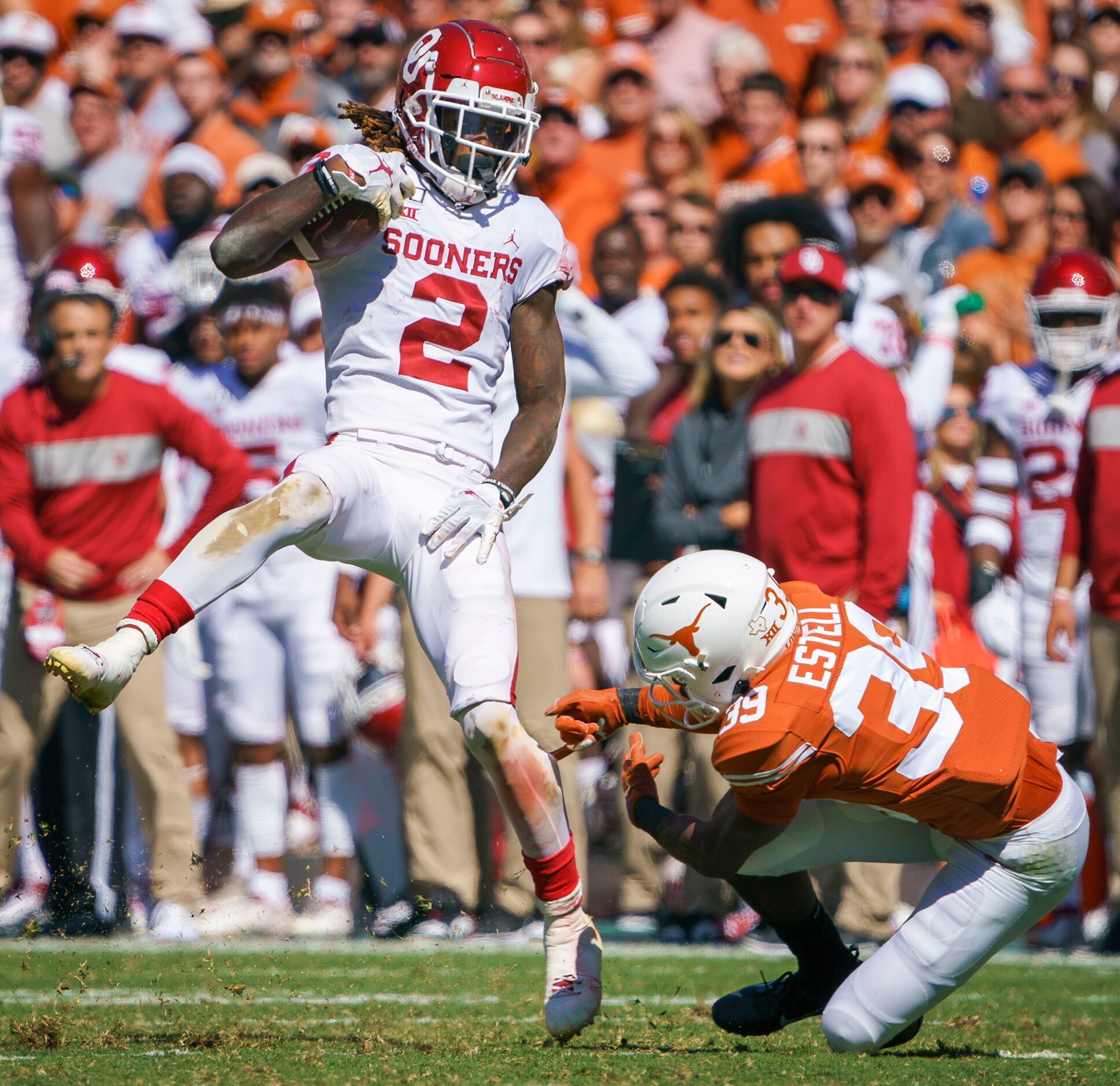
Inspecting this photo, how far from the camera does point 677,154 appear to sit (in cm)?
900

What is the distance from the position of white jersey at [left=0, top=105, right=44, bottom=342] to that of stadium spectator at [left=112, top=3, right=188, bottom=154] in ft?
3.58

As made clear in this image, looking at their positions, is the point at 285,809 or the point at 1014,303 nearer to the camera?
the point at 285,809

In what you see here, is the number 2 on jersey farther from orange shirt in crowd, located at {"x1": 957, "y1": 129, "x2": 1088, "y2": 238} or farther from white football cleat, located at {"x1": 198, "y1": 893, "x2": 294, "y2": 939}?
orange shirt in crowd, located at {"x1": 957, "y1": 129, "x2": 1088, "y2": 238}

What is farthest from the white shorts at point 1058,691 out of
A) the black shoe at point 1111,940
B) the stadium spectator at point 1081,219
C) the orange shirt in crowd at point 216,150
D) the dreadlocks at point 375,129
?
the orange shirt in crowd at point 216,150

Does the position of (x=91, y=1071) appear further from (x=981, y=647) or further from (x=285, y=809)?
(x=981, y=647)

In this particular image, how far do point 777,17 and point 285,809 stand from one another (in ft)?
19.7

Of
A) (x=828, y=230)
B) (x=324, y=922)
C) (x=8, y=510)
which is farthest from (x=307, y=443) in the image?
(x=828, y=230)

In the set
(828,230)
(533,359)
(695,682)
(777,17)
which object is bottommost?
(695,682)

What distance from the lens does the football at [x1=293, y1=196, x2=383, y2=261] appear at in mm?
4219

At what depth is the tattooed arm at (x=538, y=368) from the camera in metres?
4.59

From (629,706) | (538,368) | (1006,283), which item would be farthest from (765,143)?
(629,706)

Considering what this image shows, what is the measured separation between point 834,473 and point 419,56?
2.44 meters

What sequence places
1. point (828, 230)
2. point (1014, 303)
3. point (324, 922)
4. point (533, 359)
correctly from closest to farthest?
point (533, 359) < point (324, 922) < point (828, 230) < point (1014, 303)

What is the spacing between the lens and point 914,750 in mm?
3918
